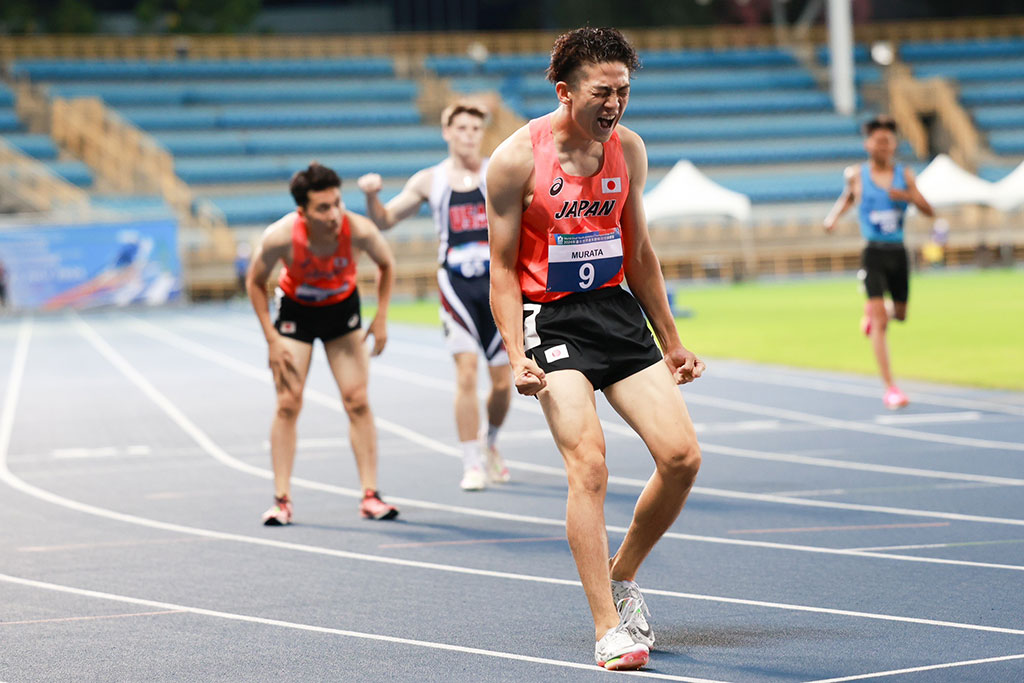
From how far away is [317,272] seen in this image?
7.73 metres

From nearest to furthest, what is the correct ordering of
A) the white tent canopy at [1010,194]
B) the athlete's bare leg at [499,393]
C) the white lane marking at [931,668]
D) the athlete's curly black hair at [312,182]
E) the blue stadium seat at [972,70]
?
the white lane marking at [931,668] → the athlete's curly black hair at [312,182] → the athlete's bare leg at [499,393] → the white tent canopy at [1010,194] → the blue stadium seat at [972,70]

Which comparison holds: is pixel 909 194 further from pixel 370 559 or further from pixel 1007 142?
pixel 1007 142

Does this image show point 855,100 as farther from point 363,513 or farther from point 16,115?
point 363,513

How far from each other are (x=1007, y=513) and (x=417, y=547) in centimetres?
295

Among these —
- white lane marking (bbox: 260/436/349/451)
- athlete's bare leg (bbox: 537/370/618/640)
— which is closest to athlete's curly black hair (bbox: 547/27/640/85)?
athlete's bare leg (bbox: 537/370/618/640)

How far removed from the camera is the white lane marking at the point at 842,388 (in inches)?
456

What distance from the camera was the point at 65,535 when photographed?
7.50 m

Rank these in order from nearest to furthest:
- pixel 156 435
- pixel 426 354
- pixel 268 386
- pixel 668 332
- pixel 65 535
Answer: pixel 668 332, pixel 65 535, pixel 156 435, pixel 268 386, pixel 426 354

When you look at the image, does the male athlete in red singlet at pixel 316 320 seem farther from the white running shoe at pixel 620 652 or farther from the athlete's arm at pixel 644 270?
the white running shoe at pixel 620 652

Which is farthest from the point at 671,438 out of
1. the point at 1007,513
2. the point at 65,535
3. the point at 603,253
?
the point at 65,535

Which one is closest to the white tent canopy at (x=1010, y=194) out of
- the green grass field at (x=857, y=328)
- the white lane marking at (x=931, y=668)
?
the green grass field at (x=857, y=328)

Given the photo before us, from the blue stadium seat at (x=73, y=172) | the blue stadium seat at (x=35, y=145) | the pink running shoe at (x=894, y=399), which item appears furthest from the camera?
the blue stadium seat at (x=35, y=145)

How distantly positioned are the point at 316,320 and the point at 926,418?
5443 millimetres

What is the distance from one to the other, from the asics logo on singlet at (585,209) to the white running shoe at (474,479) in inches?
158
